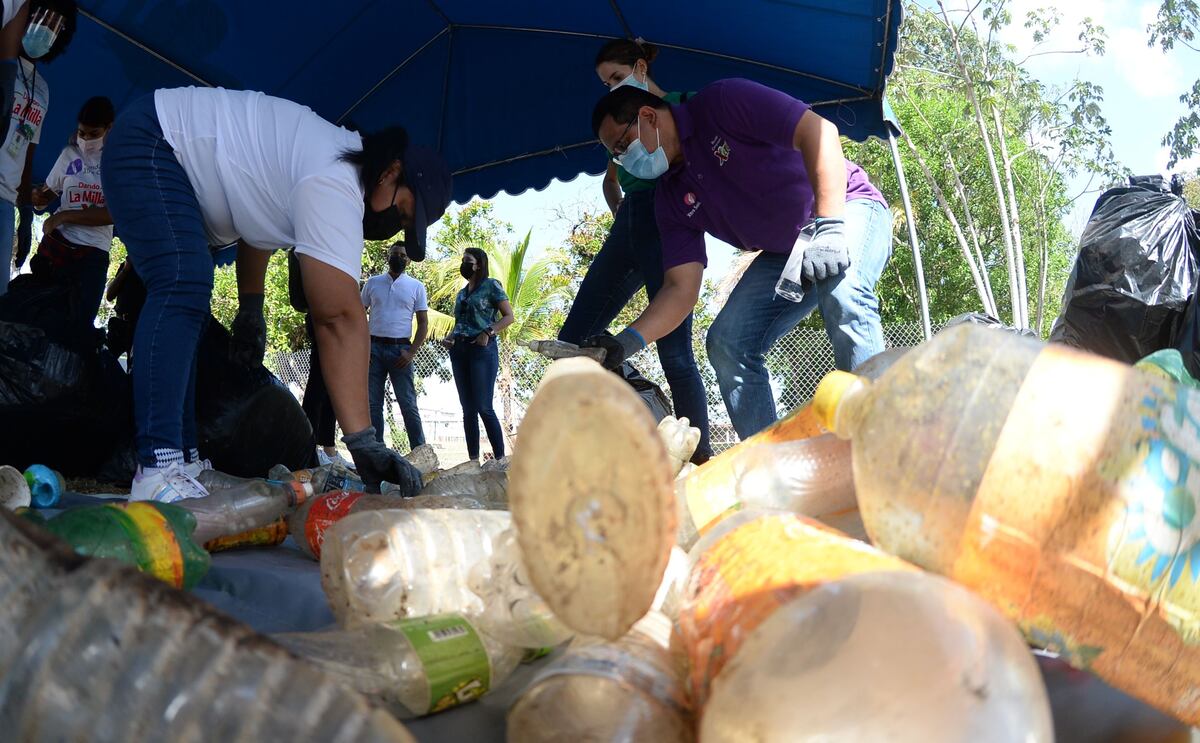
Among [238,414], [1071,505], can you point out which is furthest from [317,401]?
[1071,505]

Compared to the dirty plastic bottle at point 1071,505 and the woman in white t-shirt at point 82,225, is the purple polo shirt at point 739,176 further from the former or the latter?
the woman in white t-shirt at point 82,225

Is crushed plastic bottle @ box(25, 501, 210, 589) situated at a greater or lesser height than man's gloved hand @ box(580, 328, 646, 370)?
greater

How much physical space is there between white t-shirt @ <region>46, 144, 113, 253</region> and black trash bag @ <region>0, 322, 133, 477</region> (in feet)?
2.68

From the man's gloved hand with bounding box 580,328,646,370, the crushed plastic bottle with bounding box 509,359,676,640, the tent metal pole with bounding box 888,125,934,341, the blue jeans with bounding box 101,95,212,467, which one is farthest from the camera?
the tent metal pole with bounding box 888,125,934,341

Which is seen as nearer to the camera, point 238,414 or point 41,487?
point 41,487

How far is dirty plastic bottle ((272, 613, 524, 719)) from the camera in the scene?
96 centimetres

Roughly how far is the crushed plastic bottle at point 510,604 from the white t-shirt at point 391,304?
505 centimetres

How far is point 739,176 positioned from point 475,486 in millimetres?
1327

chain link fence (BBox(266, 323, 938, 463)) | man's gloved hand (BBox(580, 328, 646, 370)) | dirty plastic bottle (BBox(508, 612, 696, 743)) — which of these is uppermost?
dirty plastic bottle (BBox(508, 612, 696, 743))

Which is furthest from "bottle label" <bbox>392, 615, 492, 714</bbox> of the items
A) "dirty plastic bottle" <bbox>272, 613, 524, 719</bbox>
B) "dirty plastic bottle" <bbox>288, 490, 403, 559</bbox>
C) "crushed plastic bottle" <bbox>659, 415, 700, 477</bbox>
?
"crushed plastic bottle" <bbox>659, 415, 700, 477</bbox>

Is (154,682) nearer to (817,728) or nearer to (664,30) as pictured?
(817,728)

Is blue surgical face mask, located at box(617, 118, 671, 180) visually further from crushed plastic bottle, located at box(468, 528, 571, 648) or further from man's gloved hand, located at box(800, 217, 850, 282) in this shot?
crushed plastic bottle, located at box(468, 528, 571, 648)

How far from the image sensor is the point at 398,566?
4.18 ft

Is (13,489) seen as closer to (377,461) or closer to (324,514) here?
(324,514)
